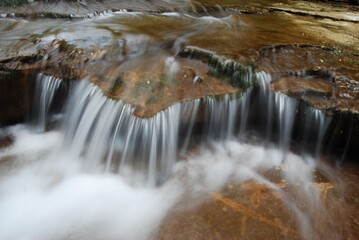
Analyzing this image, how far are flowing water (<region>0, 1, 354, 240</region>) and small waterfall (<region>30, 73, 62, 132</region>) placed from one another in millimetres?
18

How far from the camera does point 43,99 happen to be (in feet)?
17.4

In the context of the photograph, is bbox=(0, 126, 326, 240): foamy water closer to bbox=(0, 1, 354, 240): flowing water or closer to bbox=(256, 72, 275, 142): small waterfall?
bbox=(0, 1, 354, 240): flowing water

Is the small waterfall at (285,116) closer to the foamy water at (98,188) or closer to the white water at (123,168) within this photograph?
the white water at (123,168)

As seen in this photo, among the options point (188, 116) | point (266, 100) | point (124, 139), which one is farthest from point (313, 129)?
point (124, 139)

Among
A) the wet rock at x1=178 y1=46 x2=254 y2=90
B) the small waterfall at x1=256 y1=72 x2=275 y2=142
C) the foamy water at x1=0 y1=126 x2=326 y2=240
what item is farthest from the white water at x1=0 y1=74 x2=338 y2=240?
the wet rock at x1=178 y1=46 x2=254 y2=90

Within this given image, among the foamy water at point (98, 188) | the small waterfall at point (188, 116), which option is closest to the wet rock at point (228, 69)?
the small waterfall at point (188, 116)

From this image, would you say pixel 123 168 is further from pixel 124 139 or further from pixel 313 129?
pixel 313 129

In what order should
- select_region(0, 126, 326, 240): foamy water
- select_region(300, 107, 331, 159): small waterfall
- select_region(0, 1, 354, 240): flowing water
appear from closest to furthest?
select_region(0, 126, 326, 240): foamy water → select_region(0, 1, 354, 240): flowing water → select_region(300, 107, 331, 159): small waterfall

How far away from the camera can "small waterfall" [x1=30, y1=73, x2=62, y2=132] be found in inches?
206

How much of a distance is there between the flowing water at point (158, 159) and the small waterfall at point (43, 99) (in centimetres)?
2

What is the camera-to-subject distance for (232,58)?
18.0 ft

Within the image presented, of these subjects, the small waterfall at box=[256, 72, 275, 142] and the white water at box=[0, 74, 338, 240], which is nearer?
the white water at box=[0, 74, 338, 240]

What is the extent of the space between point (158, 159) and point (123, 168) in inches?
21.5

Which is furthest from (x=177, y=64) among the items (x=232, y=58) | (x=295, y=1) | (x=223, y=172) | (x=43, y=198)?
(x=295, y=1)
